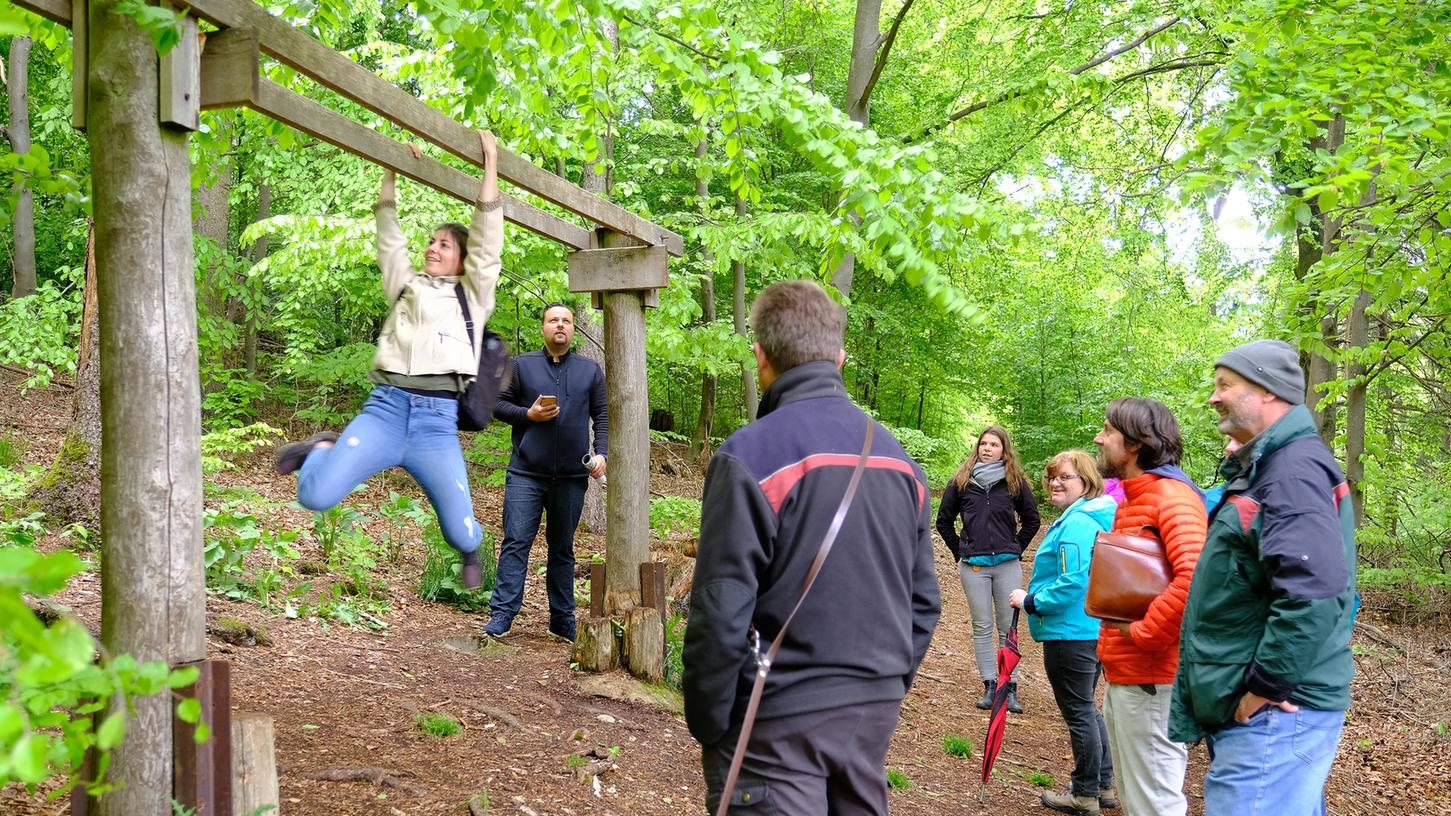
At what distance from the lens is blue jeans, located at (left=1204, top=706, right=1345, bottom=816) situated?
3.01 meters

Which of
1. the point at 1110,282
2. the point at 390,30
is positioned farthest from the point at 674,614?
the point at 1110,282

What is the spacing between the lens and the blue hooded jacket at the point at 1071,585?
201 inches

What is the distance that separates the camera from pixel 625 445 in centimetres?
645

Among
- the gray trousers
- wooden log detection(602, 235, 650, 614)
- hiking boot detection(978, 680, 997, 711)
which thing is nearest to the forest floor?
hiking boot detection(978, 680, 997, 711)

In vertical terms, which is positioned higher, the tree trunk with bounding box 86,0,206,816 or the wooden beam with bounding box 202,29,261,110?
the wooden beam with bounding box 202,29,261,110

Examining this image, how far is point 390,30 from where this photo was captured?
17.0 metres

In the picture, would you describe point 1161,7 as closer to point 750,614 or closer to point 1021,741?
point 1021,741

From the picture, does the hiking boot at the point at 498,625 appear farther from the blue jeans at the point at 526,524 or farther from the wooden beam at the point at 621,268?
the wooden beam at the point at 621,268

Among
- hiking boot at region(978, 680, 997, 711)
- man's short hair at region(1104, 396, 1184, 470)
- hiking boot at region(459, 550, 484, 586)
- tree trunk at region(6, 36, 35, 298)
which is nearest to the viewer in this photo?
man's short hair at region(1104, 396, 1184, 470)

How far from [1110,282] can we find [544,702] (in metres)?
20.1

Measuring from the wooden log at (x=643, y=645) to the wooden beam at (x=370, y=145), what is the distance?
2.34 metres

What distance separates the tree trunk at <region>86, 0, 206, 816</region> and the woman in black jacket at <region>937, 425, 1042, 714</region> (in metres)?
5.16

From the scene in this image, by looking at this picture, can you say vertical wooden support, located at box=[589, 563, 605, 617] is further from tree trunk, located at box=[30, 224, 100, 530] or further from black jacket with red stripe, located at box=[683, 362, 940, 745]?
black jacket with red stripe, located at box=[683, 362, 940, 745]

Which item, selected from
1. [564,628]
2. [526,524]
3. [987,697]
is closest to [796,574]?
[526,524]
